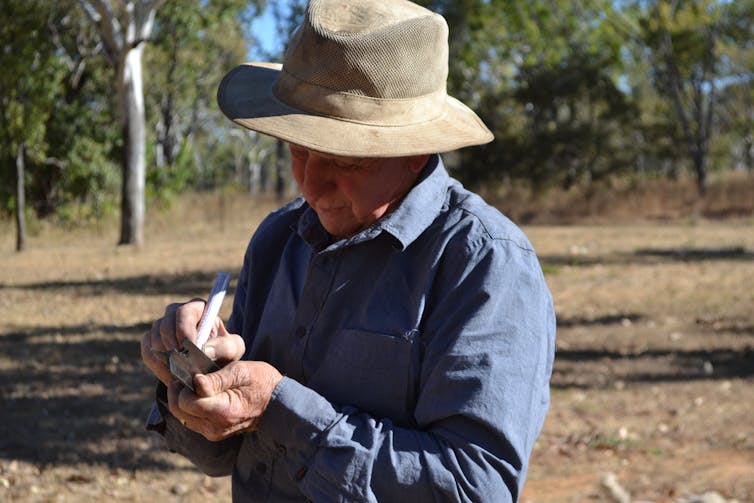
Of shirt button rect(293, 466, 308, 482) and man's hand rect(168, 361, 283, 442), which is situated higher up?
man's hand rect(168, 361, 283, 442)

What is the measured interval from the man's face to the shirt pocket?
9.0 inches

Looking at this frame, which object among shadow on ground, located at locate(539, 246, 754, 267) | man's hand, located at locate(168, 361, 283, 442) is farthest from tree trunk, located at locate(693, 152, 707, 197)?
man's hand, located at locate(168, 361, 283, 442)

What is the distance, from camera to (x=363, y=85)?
1820 mm

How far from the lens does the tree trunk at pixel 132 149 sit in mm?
19031

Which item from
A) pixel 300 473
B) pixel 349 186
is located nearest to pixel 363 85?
pixel 349 186

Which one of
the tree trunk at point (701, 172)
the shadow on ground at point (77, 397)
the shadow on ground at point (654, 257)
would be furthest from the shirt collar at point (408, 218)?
the tree trunk at point (701, 172)

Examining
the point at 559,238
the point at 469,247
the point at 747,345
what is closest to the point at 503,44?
the point at 559,238

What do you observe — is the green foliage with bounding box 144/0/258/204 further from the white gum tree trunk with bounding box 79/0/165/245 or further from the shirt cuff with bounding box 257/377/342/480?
the shirt cuff with bounding box 257/377/342/480

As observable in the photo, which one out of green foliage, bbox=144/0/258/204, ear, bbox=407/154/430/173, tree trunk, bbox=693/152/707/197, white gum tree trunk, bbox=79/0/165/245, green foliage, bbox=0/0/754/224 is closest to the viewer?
ear, bbox=407/154/430/173

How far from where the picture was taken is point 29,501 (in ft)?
16.0

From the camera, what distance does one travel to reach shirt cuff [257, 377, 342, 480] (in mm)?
1729

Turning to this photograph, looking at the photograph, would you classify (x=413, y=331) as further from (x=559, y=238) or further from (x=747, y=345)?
(x=559, y=238)

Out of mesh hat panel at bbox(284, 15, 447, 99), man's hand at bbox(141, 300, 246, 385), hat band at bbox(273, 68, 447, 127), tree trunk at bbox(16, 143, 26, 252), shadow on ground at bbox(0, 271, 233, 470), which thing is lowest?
tree trunk at bbox(16, 143, 26, 252)

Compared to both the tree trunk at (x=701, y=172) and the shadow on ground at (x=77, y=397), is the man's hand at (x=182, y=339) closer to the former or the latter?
the shadow on ground at (x=77, y=397)
